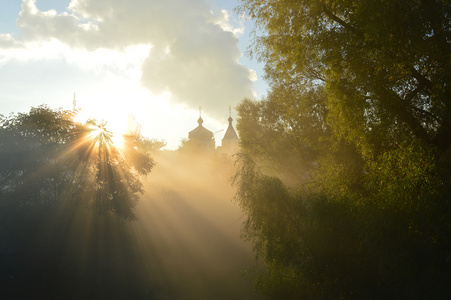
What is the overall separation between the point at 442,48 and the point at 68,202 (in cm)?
2154

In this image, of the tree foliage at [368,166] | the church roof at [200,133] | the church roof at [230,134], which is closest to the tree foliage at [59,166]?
the tree foliage at [368,166]

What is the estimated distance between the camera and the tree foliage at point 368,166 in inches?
255

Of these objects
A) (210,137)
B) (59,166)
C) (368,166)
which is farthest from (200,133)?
(368,166)

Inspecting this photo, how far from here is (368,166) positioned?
8195 mm

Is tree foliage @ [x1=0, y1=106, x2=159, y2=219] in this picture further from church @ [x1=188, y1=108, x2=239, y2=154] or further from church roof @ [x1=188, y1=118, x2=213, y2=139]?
church roof @ [x1=188, y1=118, x2=213, y2=139]

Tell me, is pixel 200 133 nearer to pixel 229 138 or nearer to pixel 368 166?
pixel 229 138

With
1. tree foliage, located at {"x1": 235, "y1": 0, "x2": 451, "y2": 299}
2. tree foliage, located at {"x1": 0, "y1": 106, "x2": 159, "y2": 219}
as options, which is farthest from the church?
tree foliage, located at {"x1": 235, "y1": 0, "x2": 451, "y2": 299}

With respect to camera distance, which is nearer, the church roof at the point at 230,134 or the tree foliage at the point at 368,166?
the tree foliage at the point at 368,166

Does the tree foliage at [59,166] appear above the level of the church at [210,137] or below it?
below

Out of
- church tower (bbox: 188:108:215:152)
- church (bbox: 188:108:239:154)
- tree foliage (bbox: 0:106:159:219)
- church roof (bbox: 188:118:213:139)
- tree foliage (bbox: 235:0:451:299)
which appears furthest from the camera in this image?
church roof (bbox: 188:118:213:139)

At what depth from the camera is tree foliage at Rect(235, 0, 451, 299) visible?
21.3 feet

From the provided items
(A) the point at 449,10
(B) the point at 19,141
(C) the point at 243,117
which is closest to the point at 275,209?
(A) the point at 449,10

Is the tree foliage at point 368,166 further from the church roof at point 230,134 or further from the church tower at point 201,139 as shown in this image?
the church roof at point 230,134

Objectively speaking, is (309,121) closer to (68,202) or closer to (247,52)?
(247,52)
